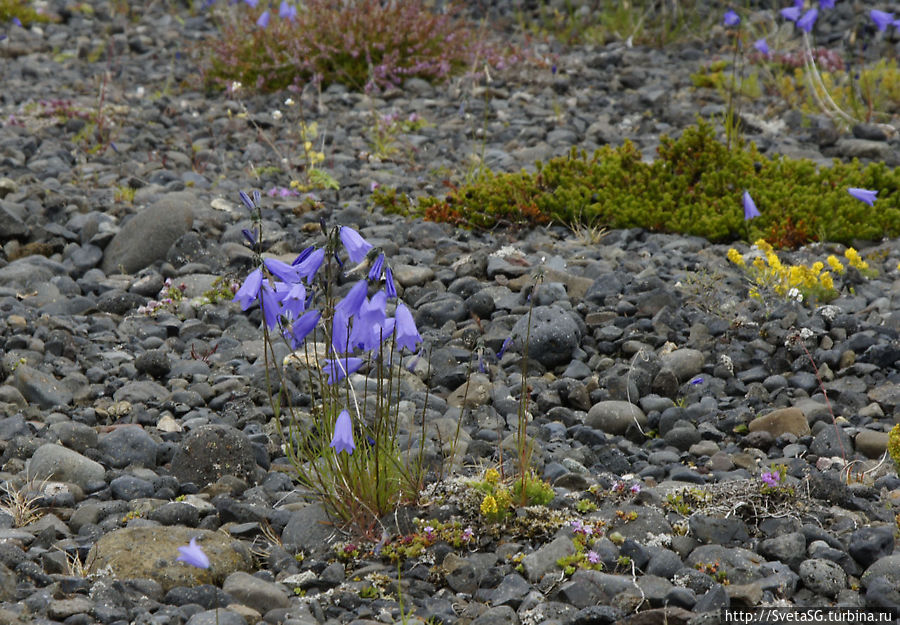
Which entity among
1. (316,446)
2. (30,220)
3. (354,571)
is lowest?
(354,571)

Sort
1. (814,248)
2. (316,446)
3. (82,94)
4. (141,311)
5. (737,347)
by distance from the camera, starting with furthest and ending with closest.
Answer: (82,94) < (814,248) < (141,311) < (737,347) < (316,446)

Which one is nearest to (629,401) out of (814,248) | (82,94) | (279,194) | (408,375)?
(408,375)

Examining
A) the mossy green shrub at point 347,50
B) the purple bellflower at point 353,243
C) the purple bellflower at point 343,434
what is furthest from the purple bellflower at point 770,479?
the mossy green shrub at point 347,50

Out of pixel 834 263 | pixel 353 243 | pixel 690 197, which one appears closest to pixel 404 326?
pixel 353 243

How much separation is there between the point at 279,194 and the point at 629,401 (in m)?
3.36

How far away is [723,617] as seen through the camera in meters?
2.66

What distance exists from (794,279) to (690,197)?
1.51 m

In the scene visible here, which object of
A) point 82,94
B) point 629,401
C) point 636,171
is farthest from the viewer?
point 82,94

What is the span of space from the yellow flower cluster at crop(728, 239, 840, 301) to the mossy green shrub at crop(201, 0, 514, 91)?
478 cm

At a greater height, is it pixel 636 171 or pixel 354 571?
pixel 636 171

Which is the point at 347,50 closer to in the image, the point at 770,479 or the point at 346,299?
the point at 346,299

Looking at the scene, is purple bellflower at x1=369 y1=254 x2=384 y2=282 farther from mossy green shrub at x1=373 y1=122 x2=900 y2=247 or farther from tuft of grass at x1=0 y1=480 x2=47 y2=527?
mossy green shrub at x1=373 y1=122 x2=900 y2=247

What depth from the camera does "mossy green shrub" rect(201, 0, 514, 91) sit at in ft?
29.7

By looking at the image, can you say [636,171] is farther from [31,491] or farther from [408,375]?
[31,491]
